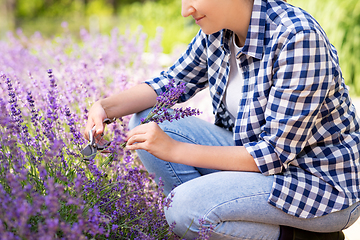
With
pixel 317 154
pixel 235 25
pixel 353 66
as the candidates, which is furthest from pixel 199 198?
pixel 353 66

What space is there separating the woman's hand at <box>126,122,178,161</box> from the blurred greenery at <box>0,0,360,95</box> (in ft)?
11.2

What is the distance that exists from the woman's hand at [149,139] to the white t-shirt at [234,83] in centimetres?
49

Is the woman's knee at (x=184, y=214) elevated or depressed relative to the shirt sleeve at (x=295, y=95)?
depressed

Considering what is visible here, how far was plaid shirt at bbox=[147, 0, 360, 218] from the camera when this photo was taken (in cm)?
133

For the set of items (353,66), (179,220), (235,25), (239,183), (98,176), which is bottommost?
(353,66)

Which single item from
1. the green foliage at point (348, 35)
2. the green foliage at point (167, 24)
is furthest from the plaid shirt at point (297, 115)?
the green foliage at point (167, 24)

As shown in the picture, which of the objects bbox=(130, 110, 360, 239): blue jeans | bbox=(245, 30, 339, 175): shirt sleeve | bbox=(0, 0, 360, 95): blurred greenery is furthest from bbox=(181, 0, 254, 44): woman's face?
bbox=(0, 0, 360, 95): blurred greenery

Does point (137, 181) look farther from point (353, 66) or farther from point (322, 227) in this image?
point (353, 66)

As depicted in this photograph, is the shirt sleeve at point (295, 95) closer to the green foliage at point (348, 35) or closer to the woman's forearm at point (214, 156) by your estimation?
the woman's forearm at point (214, 156)

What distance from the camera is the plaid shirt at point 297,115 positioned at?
133 cm

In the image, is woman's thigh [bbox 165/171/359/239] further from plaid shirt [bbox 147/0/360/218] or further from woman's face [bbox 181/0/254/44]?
woman's face [bbox 181/0/254/44]

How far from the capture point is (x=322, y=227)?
57.0 inches

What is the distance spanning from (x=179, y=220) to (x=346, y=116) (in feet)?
2.69

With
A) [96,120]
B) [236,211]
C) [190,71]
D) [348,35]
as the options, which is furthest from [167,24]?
[236,211]
